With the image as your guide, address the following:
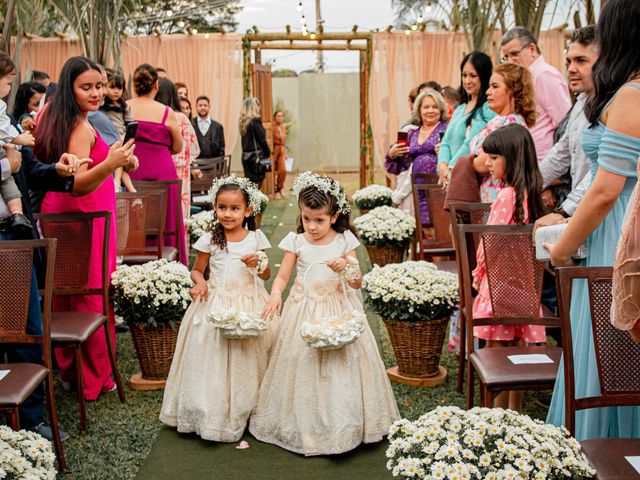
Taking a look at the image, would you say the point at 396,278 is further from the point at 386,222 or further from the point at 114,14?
the point at 114,14

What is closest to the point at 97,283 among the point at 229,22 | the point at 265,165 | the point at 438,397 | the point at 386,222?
the point at 438,397

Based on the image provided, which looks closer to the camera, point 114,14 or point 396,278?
point 396,278

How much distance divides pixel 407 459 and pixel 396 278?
2.65 meters

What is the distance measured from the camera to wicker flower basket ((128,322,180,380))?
190 inches

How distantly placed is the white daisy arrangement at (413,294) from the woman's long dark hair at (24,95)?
3.72 meters

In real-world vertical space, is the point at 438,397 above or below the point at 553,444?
below

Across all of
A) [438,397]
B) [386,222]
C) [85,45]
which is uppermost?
[85,45]

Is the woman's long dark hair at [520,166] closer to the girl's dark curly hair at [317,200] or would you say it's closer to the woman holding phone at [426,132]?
the girl's dark curly hair at [317,200]

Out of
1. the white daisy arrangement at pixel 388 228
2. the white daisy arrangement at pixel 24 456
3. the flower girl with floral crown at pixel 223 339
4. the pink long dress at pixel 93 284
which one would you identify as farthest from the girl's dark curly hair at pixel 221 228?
the white daisy arrangement at pixel 388 228

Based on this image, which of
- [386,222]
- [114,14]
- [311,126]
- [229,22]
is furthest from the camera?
[229,22]

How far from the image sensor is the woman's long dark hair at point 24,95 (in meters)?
6.81

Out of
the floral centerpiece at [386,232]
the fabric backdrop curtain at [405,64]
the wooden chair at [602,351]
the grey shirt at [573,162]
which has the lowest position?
the floral centerpiece at [386,232]

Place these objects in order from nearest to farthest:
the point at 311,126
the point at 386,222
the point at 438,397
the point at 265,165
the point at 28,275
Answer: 1. the point at 28,275
2. the point at 438,397
3. the point at 386,222
4. the point at 265,165
5. the point at 311,126

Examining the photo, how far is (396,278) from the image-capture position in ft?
16.0
